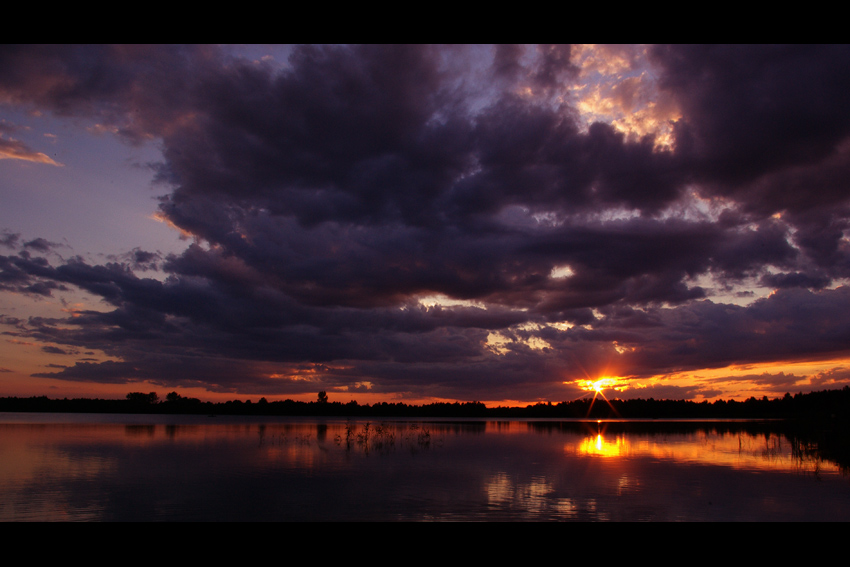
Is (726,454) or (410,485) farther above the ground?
(410,485)

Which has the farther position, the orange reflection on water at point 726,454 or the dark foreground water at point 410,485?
the orange reflection on water at point 726,454

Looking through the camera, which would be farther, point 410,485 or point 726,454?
point 726,454

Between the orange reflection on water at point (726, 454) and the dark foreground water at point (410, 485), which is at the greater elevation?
the dark foreground water at point (410, 485)

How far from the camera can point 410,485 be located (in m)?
20.7

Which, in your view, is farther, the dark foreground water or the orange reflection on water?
the orange reflection on water

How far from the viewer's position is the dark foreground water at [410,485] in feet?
52.9

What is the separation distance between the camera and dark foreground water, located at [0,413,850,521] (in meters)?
16.1
